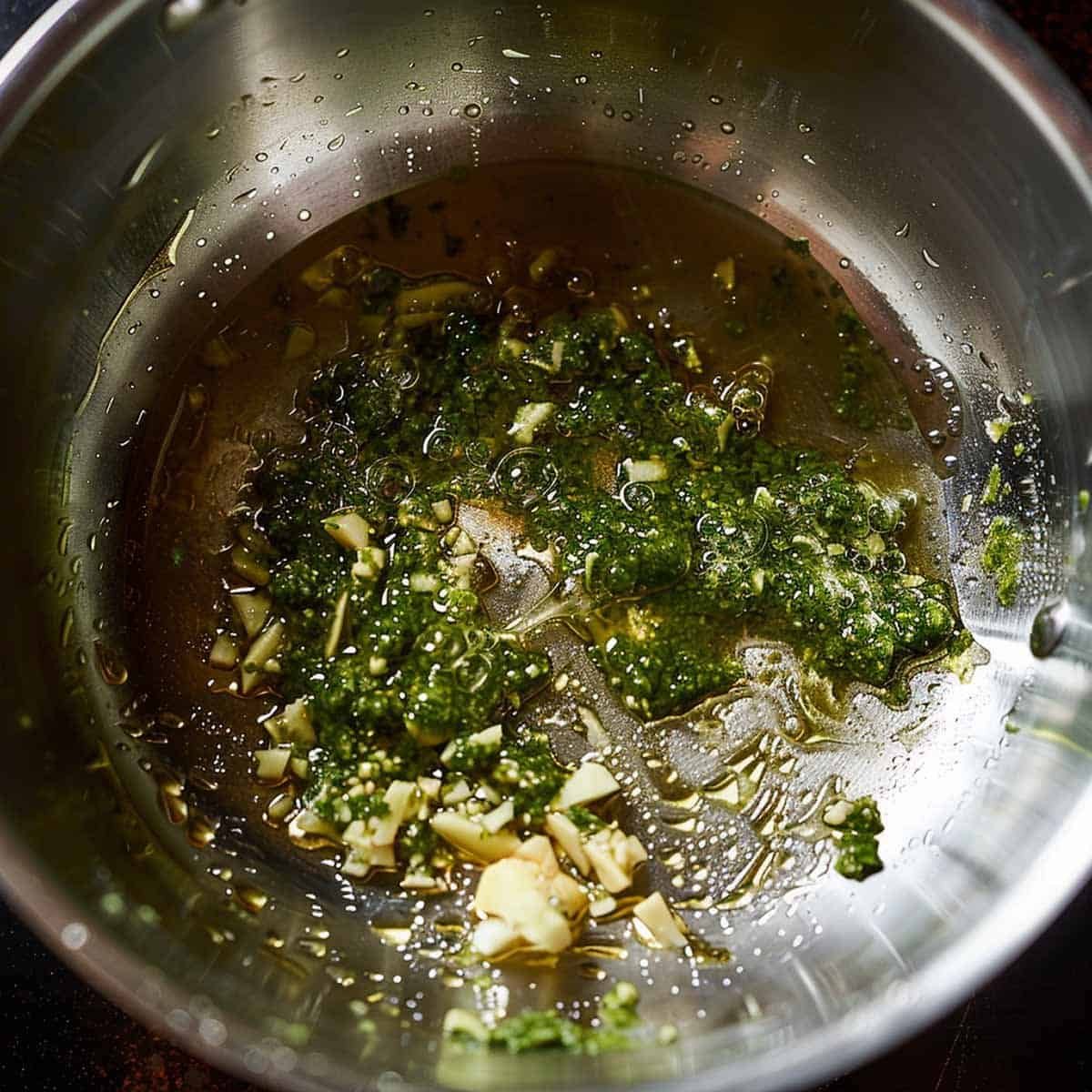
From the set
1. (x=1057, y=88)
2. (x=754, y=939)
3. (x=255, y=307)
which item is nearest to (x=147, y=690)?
(x=255, y=307)

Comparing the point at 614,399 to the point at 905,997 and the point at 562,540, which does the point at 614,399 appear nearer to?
the point at 562,540

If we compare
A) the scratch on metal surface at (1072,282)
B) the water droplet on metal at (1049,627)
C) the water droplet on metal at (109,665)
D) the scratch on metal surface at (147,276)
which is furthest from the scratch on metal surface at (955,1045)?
the scratch on metal surface at (147,276)

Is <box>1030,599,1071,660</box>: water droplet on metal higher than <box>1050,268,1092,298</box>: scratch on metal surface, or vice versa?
<box>1050,268,1092,298</box>: scratch on metal surface

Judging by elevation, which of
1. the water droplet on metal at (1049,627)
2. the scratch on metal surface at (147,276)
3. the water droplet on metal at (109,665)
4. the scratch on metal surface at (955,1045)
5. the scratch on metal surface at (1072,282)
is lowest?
the scratch on metal surface at (955,1045)

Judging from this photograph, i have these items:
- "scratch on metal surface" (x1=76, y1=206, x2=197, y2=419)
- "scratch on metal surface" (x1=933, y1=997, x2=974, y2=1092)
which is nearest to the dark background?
"scratch on metal surface" (x1=933, y1=997, x2=974, y2=1092)

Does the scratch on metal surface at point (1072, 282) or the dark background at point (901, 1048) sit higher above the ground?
the scratch on metal surface at point (1072, 282)

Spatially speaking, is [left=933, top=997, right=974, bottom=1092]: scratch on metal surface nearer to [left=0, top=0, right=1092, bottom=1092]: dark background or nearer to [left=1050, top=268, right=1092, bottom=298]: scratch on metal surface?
[left=0, top=0, right=1092, bottom=1092]: dark background

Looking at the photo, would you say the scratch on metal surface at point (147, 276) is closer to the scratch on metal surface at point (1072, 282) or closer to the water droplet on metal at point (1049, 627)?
the scratch on metal surface at point (1072, 282)

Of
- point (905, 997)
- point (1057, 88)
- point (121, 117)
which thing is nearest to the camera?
point (905, 997)
